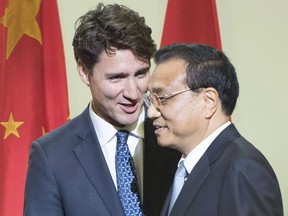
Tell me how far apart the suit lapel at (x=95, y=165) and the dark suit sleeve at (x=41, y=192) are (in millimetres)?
105

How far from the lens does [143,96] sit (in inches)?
68.5

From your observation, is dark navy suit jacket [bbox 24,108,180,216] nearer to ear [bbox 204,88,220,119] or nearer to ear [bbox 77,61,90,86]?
Result: ear [bbox 77,61,90,86]

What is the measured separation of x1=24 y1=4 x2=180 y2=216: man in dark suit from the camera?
1.67m

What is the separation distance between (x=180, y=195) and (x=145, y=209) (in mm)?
319

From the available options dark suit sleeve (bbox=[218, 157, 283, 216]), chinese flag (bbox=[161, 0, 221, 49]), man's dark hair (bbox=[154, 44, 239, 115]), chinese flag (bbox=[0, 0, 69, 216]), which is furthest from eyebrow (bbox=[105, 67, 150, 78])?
chinese flag (bbox=[161, 0, 221, 49])

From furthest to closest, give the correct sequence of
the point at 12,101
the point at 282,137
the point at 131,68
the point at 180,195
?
the point at 282,137 → the point at 12,101 → the point at 131,68 → the point at 180,195

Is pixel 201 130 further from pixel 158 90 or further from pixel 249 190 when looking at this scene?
pixel 249 190

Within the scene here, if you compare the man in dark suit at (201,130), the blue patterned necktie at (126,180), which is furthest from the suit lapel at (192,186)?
the blue patterned necktie at (126,180)

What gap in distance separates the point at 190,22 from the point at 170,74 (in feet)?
4.01

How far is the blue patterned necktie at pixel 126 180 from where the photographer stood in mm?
1688

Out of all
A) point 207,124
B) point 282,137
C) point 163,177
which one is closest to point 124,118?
point 163,177

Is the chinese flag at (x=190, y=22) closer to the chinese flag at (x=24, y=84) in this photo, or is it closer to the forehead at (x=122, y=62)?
the chinese flag at (x=24, y=84)

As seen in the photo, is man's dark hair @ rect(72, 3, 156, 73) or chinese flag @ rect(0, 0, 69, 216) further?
chinese flag @ rect(0, 0, 69, 216)

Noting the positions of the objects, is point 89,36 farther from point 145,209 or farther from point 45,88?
point 45,88
